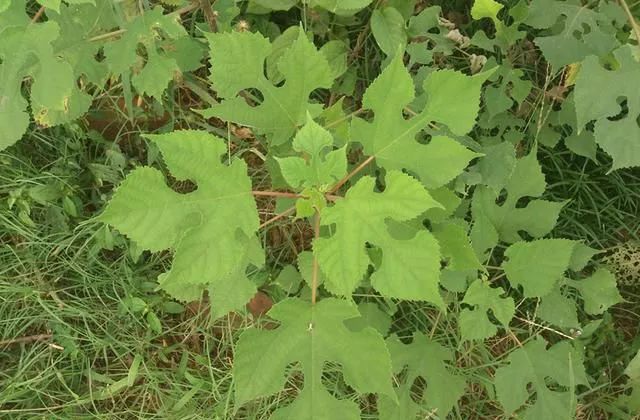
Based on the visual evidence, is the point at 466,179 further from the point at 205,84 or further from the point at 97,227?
Result: the point at 97,227

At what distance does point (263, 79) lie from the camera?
1.96 meters

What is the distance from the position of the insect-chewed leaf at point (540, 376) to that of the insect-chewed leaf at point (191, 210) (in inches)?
47.2

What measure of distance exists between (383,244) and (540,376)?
1098mm

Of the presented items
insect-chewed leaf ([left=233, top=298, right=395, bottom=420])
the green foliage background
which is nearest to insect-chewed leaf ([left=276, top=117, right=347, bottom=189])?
the green foliage background

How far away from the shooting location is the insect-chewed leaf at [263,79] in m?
1.90

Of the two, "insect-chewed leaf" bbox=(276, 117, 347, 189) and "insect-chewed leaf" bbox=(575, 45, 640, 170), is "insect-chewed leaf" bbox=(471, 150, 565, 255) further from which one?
"insect-chewed leaf" bbox=(276, 117, 347, 189)

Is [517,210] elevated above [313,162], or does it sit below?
below

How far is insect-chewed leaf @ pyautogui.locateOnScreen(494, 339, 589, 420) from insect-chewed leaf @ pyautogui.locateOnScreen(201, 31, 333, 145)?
1197 mm

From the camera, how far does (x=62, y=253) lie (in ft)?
9.27

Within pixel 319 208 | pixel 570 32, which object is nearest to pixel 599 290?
pixel 570 32

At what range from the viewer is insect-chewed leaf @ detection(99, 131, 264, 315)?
1.68 metres

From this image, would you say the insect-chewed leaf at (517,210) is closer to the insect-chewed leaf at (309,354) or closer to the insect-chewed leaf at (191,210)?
the insect-chewed leaf at (309,354)

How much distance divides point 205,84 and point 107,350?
3.94 ft

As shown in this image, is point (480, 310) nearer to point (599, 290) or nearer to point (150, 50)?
point (599, 290)
